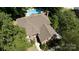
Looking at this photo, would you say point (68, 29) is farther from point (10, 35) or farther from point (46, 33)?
point (10, 35)

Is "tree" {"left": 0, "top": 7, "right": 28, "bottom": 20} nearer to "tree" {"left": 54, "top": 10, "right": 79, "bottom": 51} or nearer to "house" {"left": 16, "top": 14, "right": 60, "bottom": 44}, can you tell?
"house" {"left": 16, "top": 14, "right": 60, "bottom": 44}

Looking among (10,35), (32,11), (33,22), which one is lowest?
(10,35)

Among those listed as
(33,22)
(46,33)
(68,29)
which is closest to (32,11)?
(33,22)

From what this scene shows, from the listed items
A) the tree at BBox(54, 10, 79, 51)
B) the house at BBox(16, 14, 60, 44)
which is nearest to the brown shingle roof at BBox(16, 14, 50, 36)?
the house at BBox(16, 14, 60, 44)

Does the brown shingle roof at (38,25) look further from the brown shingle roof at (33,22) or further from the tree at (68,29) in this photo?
the tree at (68,29)

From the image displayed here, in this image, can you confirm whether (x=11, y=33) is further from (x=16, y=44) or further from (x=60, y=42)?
(x=60, y=42)

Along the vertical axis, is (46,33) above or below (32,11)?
below

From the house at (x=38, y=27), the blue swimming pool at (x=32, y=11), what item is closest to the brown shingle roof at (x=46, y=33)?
the house at (x=38, y=27)
